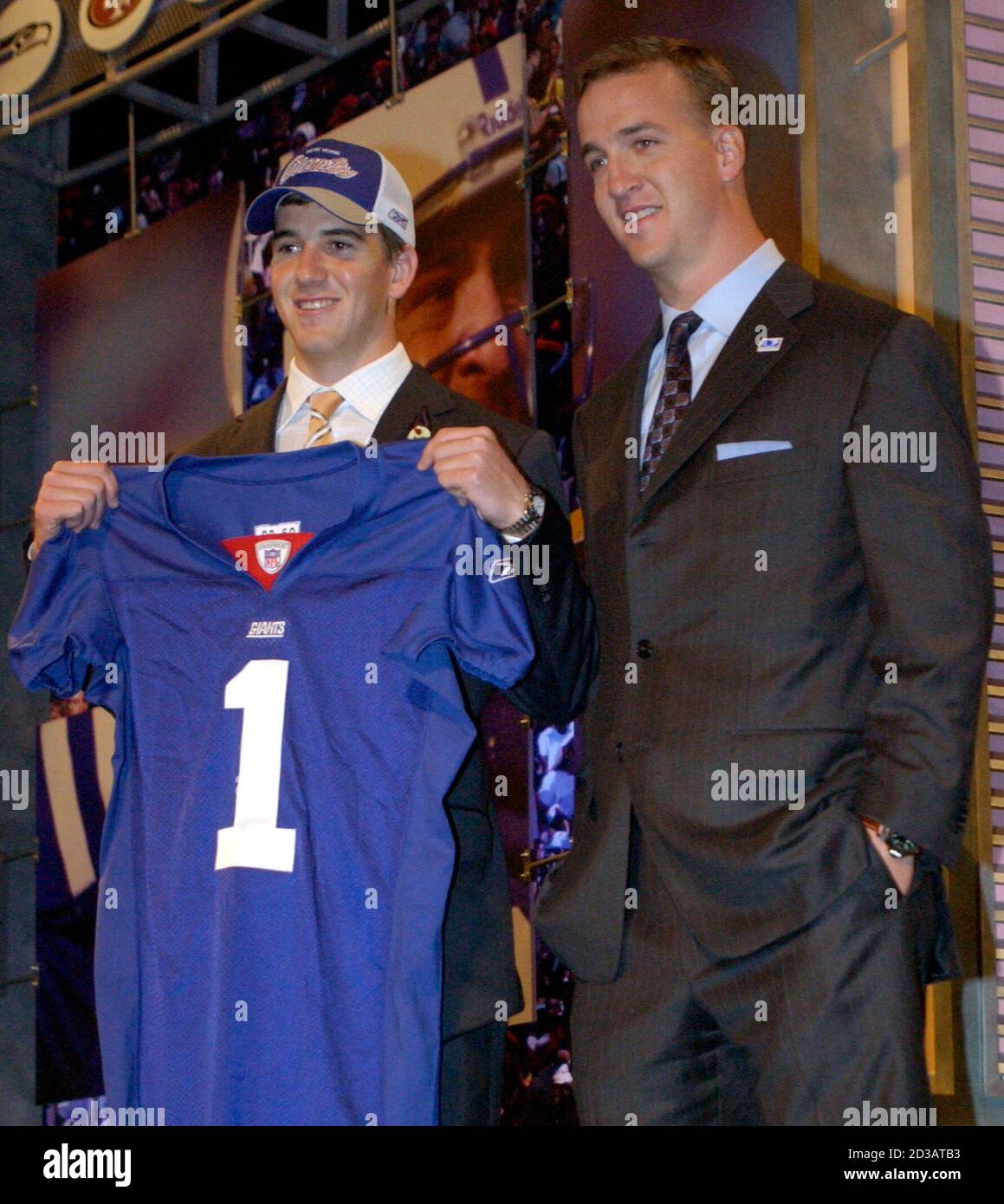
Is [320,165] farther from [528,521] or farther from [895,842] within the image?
[895,842]

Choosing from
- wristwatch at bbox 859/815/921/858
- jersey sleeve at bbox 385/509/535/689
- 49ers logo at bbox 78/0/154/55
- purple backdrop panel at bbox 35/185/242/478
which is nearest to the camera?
wristwatch at bbox 859/815/921/858

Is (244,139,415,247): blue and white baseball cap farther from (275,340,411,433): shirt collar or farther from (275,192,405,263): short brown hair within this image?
(275,340,411,433): shirt collar

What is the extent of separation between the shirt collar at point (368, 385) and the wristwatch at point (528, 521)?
0.46 metres

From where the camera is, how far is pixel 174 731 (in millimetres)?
2646

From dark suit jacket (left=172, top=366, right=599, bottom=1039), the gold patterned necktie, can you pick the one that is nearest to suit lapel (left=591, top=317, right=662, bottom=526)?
dark suit jacket (left=172, top=366, right=599, bottom=1039)

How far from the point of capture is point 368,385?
294 cm

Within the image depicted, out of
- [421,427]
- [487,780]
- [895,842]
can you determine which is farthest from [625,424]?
[895,842]

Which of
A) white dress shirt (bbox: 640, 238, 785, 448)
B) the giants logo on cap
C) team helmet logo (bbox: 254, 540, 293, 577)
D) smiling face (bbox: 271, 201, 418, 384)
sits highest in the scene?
the giants logo on cap

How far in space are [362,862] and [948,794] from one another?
34.9 inches

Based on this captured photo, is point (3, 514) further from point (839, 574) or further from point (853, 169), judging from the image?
point (839, 574)

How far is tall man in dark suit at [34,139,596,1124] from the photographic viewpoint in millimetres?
2543

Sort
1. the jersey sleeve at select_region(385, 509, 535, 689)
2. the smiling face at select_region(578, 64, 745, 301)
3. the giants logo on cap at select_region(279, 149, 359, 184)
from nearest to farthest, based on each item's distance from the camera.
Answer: the jersey sleeve at select_region(385, 509, 535, 689), the smiling face at select_region(578, 64, 745, 301), the giants logo on cap at select_region(279, 149, 359, 184)

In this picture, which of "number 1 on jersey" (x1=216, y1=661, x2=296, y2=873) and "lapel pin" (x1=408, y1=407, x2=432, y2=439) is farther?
"lapel pin" (x1=408, y1=407, x2=432, y2=439)
